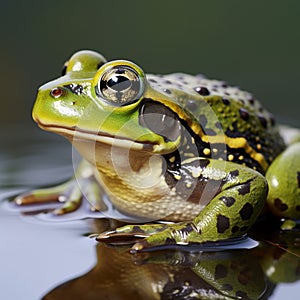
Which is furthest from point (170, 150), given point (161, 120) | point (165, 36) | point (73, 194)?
point (165, 36)

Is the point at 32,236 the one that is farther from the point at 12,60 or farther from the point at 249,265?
the point at 12,60

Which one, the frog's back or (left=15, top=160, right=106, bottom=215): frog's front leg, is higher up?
the frog's back

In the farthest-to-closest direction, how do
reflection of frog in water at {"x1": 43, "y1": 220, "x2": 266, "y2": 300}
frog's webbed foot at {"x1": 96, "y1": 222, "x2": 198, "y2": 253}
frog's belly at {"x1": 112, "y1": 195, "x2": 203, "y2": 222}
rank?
frog's belly at {"x1": 112, "y1": 195, "x2": 203, "y2": 222}, frog's webbed foot at {"x1": 96, "y1": 222, "x2": 198, "y2": 253}, reflection of frog in water at {"x1": 43, "y1": 220, "x2": 266, "y2": 300}

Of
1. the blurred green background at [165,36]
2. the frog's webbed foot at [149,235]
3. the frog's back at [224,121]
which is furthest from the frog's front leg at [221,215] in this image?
the blurred green background at [165,36]

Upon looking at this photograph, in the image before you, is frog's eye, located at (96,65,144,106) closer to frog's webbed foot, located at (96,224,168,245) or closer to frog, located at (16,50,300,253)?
frog, located at (16,50,300,253)

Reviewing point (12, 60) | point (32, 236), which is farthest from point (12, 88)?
point (32, 236)

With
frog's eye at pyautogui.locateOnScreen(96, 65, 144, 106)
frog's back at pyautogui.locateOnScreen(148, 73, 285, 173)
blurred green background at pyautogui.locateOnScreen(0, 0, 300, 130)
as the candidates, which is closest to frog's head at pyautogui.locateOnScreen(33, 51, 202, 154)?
frog's eye at pyautogui.locateOnScreen(96, 65, 144, 106)
